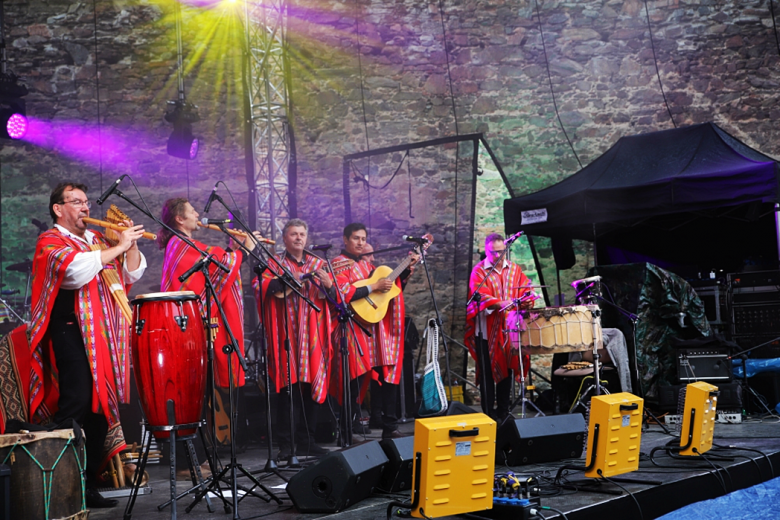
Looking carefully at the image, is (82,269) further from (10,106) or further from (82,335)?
(10,106)

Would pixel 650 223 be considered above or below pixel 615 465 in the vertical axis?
above

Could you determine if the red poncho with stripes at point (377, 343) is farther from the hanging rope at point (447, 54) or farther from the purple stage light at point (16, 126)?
the hanging rope at point (447, 54)

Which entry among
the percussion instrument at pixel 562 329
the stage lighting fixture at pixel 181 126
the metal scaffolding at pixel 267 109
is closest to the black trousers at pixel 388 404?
the percussion instrument at pixel 562 329

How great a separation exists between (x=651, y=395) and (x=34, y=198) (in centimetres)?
660

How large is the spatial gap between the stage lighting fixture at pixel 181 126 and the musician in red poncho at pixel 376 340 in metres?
2.70

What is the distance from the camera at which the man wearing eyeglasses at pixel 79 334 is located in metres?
3.38

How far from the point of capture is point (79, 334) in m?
3.49

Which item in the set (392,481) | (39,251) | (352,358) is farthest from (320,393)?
(39,251)

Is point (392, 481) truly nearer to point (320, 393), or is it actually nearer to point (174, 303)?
point (174, 303)

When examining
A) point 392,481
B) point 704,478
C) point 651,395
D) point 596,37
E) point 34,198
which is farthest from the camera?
point 596,37

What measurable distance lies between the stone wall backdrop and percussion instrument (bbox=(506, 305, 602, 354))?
3.20 metres

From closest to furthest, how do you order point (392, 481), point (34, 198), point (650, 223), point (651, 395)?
point (392, 481), point (651, 395), point (650, 223), point (34, 198)

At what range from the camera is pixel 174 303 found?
3.09 metres

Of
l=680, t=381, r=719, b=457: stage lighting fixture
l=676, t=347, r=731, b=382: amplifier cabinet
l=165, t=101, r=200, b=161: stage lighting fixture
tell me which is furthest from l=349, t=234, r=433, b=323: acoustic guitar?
l=165, t=101, r=200, b=161: stage lighting fixture
